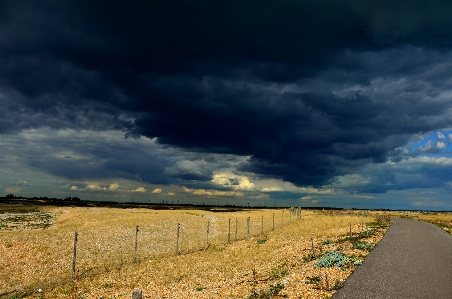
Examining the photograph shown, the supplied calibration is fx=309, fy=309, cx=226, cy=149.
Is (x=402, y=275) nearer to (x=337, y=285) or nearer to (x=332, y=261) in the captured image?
(x=332, y=261)

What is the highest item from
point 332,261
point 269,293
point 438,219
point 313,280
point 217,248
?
point 332,261

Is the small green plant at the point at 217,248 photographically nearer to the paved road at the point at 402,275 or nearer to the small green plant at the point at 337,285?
the paved road at the point at 402,275

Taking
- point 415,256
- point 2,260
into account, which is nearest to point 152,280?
point 2,260

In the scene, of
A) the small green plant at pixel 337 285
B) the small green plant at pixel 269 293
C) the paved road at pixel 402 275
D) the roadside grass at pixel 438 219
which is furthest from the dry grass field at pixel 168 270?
the roadside grass at pixel 438 219

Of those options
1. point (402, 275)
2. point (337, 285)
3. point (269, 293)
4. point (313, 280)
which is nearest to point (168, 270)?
point (269, 293)

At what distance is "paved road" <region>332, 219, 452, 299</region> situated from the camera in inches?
563

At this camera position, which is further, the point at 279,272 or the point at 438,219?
the point at 438,219

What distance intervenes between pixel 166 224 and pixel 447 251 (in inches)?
1833

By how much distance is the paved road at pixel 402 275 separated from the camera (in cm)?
1430

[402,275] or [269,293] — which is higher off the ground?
[402,275]

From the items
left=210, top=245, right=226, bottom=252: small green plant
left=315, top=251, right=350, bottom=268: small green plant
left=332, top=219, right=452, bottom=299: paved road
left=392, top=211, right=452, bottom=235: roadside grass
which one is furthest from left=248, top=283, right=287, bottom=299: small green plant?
left=392, top=211, right=452, bottom=235: roadside grass

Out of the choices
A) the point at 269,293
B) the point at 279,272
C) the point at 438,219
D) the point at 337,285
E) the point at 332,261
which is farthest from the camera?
the point at 438,219

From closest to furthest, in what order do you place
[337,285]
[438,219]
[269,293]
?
[269,293], [337,285], [438,219]

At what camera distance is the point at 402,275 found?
692 inches
